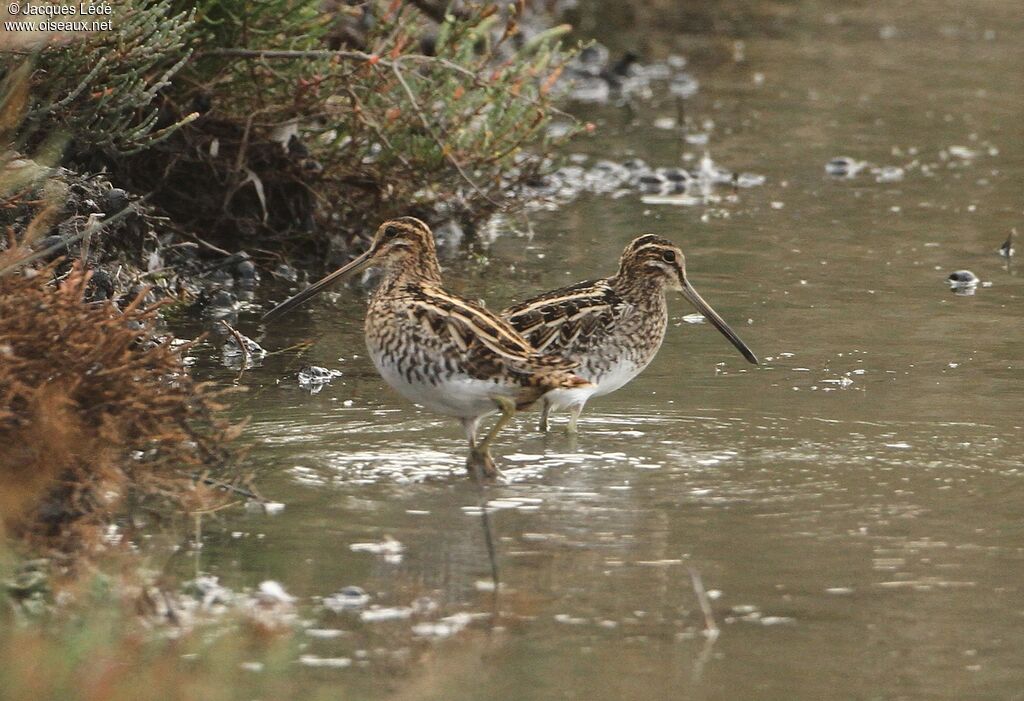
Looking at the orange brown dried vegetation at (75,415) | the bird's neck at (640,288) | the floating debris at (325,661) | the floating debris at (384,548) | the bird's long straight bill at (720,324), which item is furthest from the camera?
the bird's long straight bill at (720,324)

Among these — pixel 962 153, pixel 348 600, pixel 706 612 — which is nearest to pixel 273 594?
pixel 348 600

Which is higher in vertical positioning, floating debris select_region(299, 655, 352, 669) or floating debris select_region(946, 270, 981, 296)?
floating debris select_region(946, 270, 981, 296)

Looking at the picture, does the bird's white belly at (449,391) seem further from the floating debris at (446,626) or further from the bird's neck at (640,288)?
the floating debris at (446,626)

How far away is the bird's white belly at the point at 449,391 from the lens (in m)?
6.79

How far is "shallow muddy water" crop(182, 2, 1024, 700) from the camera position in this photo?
5.04 meters

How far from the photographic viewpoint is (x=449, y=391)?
6.80 m

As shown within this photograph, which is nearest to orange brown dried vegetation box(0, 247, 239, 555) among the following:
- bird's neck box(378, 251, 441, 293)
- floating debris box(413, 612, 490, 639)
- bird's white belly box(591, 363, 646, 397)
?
floating debris box(413, 612, 490, 639)

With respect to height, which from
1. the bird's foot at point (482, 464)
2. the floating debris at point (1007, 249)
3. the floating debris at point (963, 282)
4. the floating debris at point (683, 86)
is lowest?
the bird's foot at point (482, 464)

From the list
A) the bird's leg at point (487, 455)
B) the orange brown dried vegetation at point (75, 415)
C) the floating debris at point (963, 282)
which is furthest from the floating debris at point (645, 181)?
the orange brown dried vegetation at point (75, 415)

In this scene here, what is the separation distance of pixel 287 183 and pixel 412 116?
0.79 m

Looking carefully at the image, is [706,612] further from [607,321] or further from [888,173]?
[888,173]

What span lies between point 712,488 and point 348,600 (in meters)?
1.70

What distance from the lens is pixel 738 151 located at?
14305 millimetres

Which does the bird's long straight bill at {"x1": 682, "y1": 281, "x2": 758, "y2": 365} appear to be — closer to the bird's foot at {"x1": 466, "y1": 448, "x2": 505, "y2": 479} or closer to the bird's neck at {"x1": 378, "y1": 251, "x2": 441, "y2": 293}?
the bird's neck at {"x1": 378, "y1": 251, "x2": 441, "y2": 293}
